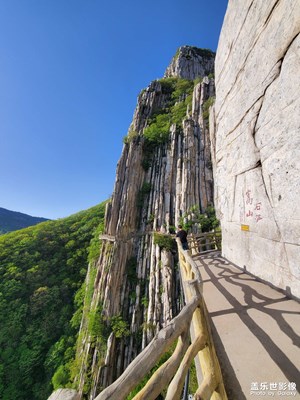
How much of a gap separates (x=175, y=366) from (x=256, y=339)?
191 centimetres

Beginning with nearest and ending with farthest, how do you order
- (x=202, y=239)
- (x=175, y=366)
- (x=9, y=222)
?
(x=175, y=366)
(x=202, y=239)
(x=9, y=222)

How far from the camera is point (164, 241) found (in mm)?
15055

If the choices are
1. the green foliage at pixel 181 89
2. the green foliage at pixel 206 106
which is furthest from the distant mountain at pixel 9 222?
the green foliage at pixel 206 106

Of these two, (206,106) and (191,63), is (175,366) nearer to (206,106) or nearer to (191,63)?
(206,106)

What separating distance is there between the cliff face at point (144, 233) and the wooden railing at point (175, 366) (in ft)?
37.4

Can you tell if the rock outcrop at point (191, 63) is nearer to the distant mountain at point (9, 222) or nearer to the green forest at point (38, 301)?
the green forest at point (38, 301)

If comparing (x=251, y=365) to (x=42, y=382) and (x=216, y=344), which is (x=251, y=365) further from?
(x=42, y=382)

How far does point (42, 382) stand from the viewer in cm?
1769

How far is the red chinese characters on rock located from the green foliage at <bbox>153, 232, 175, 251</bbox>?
1001 centimetres

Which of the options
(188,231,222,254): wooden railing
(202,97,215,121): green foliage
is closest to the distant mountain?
(202,97,215,121): green foliage

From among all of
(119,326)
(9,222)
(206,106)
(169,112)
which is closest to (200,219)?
(119,326)

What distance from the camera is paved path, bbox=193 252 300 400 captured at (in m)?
2.02

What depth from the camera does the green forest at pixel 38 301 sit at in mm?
17859

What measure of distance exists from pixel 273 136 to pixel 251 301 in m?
3.65
